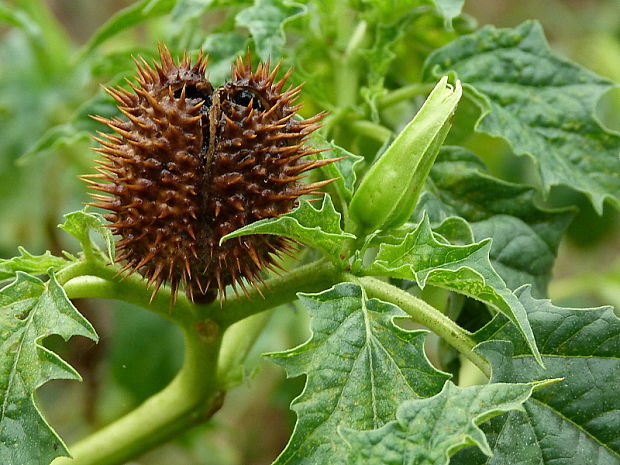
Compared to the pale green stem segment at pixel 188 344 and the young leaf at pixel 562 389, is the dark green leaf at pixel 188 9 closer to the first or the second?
the pale green stem segment at pixel 188 344

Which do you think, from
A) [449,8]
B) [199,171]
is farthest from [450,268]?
[449,8]

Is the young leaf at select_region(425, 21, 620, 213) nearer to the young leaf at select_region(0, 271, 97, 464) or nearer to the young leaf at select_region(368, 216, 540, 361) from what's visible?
the young leaf at select_region(368, 216, 540, 361)

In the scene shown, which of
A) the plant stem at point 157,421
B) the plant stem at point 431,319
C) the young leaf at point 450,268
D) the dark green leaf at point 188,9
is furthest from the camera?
the dark green leaf at point 188,9

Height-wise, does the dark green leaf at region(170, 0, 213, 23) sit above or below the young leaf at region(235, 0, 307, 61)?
above

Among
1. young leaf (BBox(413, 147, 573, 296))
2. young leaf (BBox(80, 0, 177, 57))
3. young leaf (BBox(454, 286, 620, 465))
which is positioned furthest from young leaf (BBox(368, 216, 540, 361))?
young leaf (BBox(80, 0, 177, 57))

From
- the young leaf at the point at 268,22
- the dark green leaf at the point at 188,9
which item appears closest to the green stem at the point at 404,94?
the young leaf at the point at 268,22

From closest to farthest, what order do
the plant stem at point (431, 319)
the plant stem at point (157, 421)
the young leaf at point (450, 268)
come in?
the young leaf at point (450, 268) < the plant stem at point (431, 319) < the plant stem at point (157, 421)
